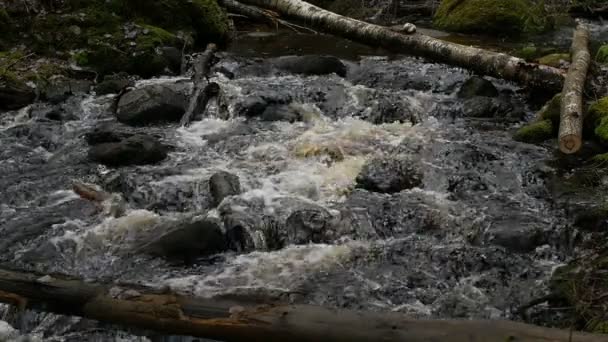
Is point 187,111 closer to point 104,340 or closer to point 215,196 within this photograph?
point 215,196

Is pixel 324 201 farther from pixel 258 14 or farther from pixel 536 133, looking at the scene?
pixel 258 14

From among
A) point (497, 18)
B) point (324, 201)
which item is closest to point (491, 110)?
point (324, 201)

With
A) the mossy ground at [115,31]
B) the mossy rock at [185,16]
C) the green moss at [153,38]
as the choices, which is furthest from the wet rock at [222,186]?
the mossy rock at [185,16]

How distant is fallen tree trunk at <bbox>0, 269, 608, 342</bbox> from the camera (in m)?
3.91

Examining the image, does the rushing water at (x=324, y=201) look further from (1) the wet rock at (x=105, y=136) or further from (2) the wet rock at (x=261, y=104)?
(1) the wet rock at (x=105, y=136)

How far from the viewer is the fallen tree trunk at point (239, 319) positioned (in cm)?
391

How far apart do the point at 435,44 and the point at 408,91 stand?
5.29 ft

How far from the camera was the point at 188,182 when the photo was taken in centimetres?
778

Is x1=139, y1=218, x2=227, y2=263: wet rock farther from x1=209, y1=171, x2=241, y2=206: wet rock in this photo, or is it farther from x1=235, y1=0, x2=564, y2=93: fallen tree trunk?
x1=235, y1=0, x2=564, y2=93: fallen tree trunk

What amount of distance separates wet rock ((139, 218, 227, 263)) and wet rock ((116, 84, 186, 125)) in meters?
3.52

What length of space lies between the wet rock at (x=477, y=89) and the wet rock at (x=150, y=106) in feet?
15.0

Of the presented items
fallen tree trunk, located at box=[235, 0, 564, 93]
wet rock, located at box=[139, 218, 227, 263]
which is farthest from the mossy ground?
wet rock, located at box=[139, 218, 227, 263]

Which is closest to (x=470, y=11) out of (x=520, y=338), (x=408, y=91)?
(x=408, y=91)

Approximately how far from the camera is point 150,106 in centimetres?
971
